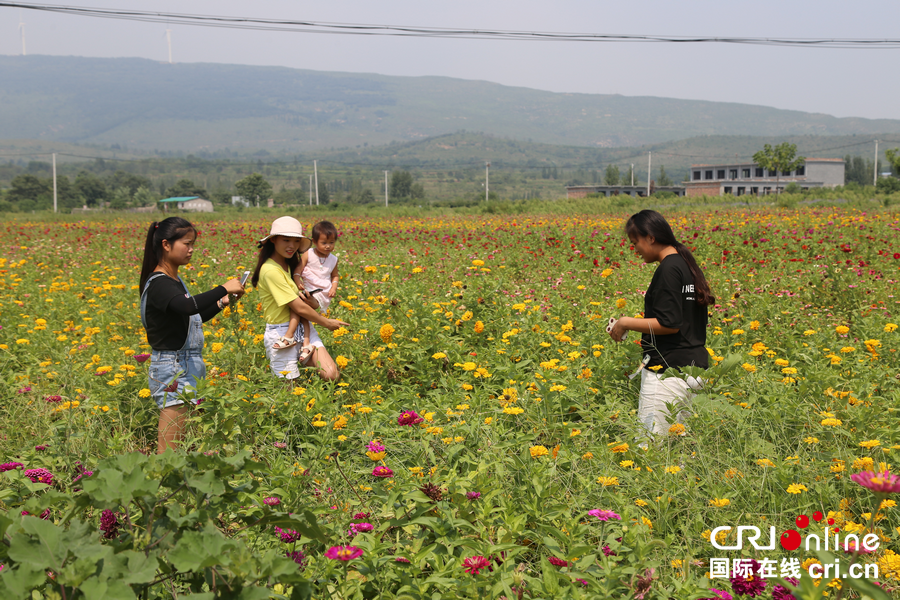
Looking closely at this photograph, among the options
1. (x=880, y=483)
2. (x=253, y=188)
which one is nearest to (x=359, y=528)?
(x=880, y=483)

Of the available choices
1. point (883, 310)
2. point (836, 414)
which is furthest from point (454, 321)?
point (883, 310)

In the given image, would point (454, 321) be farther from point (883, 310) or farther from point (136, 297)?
point (136, 297)

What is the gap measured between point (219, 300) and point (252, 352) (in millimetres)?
1055

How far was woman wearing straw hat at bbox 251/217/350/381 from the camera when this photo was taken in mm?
4023

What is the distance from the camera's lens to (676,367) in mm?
3283

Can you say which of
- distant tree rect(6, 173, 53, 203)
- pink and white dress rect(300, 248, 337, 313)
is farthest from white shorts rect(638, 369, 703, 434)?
distant tree rect(6, 173, 53, 203)

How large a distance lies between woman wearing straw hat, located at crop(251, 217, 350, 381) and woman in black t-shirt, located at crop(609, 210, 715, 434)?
201 centimetres

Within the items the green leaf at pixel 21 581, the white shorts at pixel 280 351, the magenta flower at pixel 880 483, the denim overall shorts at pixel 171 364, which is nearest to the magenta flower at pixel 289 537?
the green leaf at pixel 21 581

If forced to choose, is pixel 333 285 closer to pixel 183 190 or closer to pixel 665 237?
pixel 665 237

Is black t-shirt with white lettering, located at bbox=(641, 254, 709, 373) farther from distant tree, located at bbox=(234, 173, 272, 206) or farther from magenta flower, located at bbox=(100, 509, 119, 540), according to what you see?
distant tree, located at bbox=(234, 173, 272, 206)

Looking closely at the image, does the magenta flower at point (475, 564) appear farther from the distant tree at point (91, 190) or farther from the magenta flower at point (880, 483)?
the distant tree at point (91, 190)

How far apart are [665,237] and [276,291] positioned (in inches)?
99.2

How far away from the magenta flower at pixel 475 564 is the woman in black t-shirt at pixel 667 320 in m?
1.64

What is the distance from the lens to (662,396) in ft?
10.6
